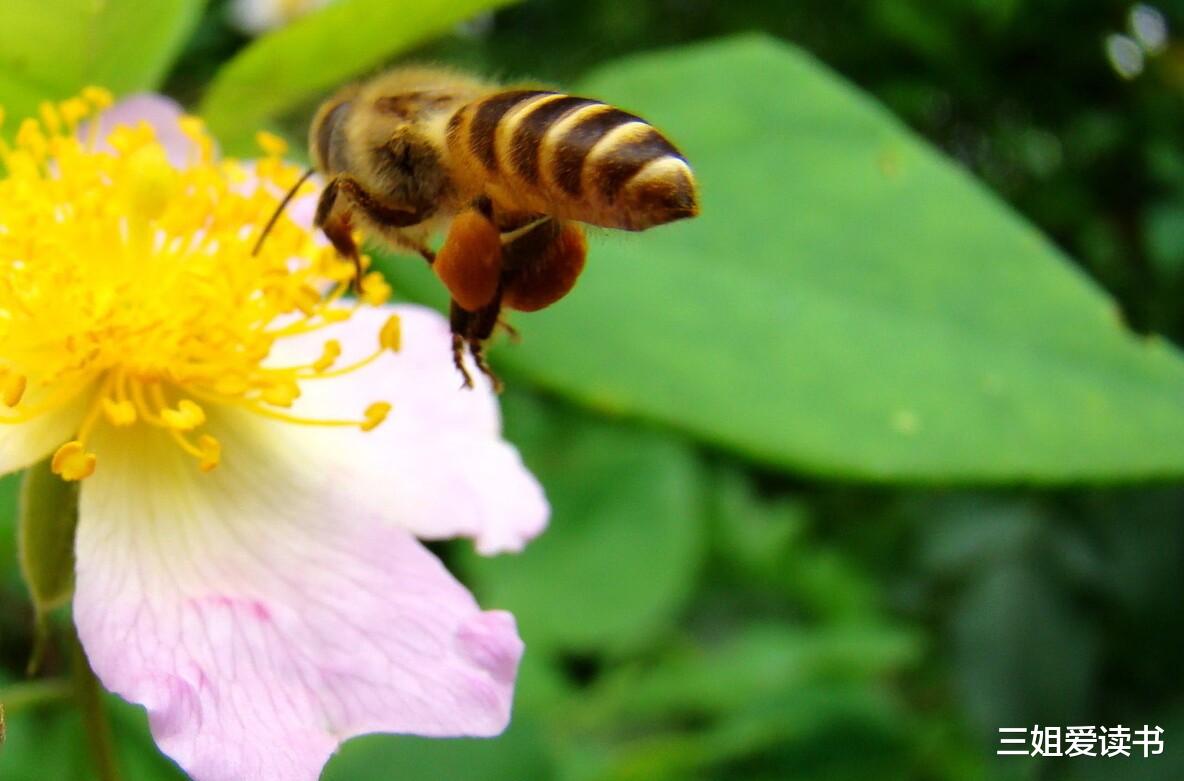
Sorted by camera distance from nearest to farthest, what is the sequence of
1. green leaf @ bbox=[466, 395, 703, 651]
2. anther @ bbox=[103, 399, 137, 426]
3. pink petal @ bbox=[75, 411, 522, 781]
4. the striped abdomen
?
the striped abdomen, pink petal @ bbox=[75, 411, 522, 781], anther @ bbox=[103, 399, 137, 426], green leaf @ bbox=[466, 395, 703, 651]

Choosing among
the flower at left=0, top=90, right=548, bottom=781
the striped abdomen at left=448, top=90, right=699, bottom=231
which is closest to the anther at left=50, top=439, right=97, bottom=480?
the flower at left=0, top=90, right=548, bottom=781

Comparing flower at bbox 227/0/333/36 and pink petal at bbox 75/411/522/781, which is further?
flower at bbox 227/0/333/36

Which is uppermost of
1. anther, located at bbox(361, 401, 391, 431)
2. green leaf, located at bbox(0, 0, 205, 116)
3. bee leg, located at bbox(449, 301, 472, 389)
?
green leaf, located at bbox(0, 0, 205, 116)

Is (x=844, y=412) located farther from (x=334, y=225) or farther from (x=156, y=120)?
(x=156, y=120)

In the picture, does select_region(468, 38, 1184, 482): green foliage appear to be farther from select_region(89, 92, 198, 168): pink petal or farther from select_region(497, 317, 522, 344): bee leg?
select_region(89, 92, 198, 168): pink petal

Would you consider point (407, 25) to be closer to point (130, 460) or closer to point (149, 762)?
point (130, 460)

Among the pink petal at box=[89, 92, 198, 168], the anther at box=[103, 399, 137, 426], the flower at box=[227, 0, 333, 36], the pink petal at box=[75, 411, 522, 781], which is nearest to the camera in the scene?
the pink petal at box=[75, 411, 522, 781]

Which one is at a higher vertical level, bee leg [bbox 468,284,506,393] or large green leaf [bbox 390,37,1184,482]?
bee leg [bbox 468,284,506,393]
